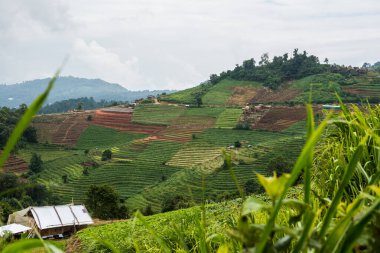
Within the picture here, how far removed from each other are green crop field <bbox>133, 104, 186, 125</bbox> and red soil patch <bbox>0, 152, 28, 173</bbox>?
640 inches

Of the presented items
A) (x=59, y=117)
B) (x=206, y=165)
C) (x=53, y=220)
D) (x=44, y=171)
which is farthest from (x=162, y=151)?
(x=53, y=220)

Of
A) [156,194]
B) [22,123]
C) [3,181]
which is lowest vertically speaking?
[156,194]

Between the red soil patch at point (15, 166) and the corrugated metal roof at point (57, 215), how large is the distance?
25669 mm

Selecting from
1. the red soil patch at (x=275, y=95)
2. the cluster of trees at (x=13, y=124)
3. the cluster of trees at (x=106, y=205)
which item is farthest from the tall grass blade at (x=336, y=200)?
the red soil patch at (x=275, y=95)

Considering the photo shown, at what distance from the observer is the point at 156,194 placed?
3734 cm

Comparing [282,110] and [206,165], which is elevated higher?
[282,110]

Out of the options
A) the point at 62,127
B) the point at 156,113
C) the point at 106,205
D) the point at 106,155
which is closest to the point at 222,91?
the point at 156,113

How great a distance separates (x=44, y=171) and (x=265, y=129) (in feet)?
76.8

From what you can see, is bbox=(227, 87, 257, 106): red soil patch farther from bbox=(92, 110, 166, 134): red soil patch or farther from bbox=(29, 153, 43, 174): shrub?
bbox=(29, 153, 43, 174): shrub

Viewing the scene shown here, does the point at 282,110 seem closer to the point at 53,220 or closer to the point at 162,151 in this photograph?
the point at 162,151

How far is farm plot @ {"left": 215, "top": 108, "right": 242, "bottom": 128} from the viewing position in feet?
179

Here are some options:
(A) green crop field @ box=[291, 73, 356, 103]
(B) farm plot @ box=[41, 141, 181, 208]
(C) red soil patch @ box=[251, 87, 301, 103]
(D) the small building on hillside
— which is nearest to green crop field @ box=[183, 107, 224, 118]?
(C) red soil patch @ box=[251, 87, 301, 103]

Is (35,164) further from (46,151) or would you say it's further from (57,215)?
(57,215)

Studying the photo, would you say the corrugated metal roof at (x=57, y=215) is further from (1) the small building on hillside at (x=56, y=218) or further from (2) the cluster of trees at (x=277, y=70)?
(2) the cluster of trees at (x=277, y=70)
